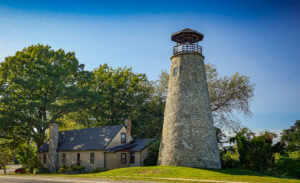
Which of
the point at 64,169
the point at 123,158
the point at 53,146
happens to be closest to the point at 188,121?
the point at 123,158

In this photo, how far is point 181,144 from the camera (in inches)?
1233

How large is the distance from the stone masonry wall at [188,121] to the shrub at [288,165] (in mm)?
5879

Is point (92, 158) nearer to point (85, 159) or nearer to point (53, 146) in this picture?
point (85, 159)

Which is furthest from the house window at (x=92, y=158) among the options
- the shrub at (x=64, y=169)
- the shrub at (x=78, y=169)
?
the shrub at (x=64, y=169)

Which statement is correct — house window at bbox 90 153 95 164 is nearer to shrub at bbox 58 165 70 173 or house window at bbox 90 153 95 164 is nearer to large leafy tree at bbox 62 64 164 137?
shrub at bbox 58 165 70 173

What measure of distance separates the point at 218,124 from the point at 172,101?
54.6 feet

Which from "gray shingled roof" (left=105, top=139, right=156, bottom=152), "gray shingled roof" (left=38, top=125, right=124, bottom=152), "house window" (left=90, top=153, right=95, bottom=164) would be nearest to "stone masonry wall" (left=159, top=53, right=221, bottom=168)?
"gray shingled roof" (left=105, top=139, right=156, bottom=152)

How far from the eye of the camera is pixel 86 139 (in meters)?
40.8

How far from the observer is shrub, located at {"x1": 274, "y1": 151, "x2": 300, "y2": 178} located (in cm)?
2801

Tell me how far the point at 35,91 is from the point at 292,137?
3400 cm

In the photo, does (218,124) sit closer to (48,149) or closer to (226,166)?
(226,166)

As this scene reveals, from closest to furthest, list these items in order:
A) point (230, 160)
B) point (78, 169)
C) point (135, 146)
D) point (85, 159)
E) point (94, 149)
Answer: point (230, 160), point (78, 169), point (135, 146), point (94, 149), point (85, 159)

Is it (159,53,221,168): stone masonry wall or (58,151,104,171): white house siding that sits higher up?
(159,53,221,168): stone masonry wall

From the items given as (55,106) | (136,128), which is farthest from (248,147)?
(55,106)
